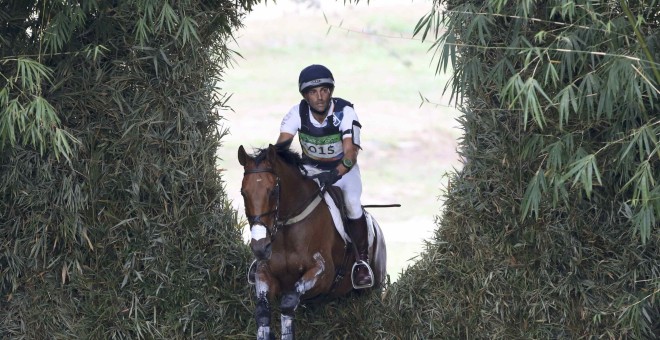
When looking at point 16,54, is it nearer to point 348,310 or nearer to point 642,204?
point 348,310

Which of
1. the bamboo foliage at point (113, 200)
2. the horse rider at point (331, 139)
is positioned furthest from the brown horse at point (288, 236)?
the bamboo foliage at point (113, 200)

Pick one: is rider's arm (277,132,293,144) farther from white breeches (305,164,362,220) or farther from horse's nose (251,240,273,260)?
horse's nose (251,240,273,260)

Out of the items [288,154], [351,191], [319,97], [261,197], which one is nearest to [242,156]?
[261,197]

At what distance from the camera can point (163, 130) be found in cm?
802

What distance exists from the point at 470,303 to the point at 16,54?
3.37 metres

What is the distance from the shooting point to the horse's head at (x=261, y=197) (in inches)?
271

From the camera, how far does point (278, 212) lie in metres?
7.26

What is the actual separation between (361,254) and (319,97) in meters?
1.15

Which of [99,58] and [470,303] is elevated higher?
[99,58]

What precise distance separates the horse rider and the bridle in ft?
0.43

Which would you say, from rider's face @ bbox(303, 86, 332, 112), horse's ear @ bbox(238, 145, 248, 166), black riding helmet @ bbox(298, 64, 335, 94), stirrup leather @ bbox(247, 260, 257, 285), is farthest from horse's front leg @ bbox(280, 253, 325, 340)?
black riding helmet @ bbox(298, 64, 335, 94)

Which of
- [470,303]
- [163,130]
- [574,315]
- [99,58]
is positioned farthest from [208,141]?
[574,315]

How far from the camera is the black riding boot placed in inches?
314

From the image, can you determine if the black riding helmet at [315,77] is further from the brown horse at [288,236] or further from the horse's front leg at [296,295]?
the horse's front leg at [296,295]
